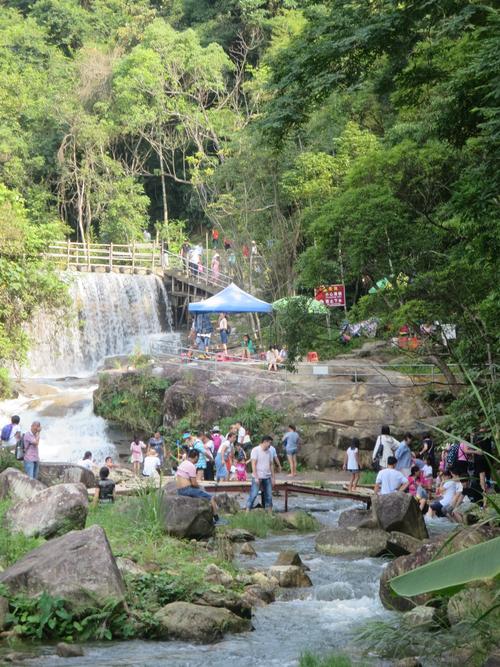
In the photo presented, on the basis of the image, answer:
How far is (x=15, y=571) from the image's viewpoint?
994cm

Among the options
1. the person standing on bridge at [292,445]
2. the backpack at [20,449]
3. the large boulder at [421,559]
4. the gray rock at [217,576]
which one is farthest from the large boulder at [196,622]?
the person standing on bridge at [292,445]

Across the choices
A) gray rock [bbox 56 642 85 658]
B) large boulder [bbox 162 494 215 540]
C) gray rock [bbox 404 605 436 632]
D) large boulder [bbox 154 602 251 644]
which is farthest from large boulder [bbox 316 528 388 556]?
gray rock [bbox 56 642 85 658]

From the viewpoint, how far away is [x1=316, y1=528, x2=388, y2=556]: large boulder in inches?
539

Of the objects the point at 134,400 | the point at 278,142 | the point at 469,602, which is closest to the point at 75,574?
the point at 469,602

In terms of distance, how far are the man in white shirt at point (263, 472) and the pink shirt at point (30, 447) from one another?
147 inches

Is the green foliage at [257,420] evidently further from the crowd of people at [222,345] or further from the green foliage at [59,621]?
the green foliage at [59,621]

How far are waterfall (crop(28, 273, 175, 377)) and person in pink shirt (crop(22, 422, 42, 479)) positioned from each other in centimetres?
1541

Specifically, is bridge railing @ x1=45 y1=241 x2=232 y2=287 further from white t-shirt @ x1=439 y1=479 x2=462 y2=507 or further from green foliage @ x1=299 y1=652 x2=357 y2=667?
green foliage @ x1=299 y1=652 x2=357 y2=667

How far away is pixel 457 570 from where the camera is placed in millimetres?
4859

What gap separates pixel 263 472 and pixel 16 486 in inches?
157

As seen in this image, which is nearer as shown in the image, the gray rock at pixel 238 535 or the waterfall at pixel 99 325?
the gray rock at pixel 238 535

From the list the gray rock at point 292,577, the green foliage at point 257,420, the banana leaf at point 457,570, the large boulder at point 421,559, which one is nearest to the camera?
the banana leaf at point 457,570

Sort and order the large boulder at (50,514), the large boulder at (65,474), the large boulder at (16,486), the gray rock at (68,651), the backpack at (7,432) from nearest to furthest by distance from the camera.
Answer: the gray rock at (68,651)
the large boulder at (50,514)
the large boulder at (16,486)
the large boulder at (65,474)
the backpack at (7,432)

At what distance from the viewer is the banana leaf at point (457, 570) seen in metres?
4.79
